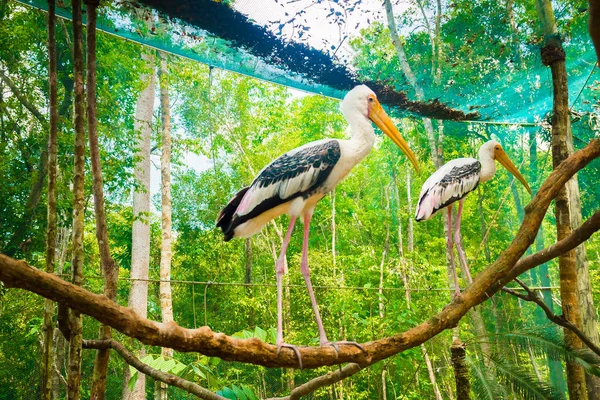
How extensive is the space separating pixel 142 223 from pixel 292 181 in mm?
4698

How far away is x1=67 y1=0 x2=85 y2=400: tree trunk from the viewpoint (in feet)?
6.10

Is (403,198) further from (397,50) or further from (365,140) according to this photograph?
(365,140)

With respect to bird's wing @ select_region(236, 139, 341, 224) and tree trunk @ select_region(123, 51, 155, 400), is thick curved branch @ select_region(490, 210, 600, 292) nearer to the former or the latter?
bird's wing @ select_region(236, 139, 341, 224)

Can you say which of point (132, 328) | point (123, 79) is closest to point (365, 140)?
point (132, 328)

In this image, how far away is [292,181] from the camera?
202 cm

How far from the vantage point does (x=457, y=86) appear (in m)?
4.84

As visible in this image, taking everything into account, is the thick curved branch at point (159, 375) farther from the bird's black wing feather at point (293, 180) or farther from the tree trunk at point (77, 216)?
the bird's black wing feather at point (293, 180)

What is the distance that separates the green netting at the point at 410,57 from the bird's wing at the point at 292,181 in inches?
63.0

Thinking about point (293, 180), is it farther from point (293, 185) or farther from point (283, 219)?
point (283, 219)

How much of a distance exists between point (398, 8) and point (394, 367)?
4.45m

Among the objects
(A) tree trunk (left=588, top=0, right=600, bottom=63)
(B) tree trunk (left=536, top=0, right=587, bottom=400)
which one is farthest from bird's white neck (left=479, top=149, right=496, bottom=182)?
(A) tree trunk (left=588, top=0, right=600, bottom=63)

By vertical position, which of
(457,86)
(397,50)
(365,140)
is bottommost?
(365,140)

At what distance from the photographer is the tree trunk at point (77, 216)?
1.86 m

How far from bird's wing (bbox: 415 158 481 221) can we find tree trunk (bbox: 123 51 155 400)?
11.8ft
